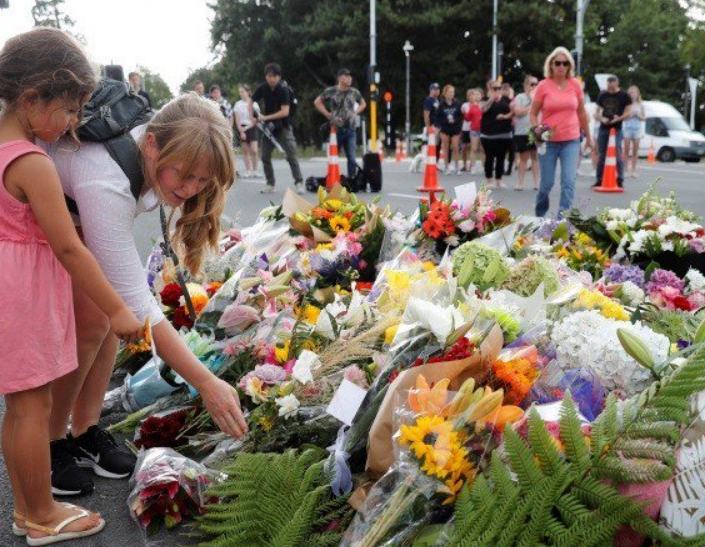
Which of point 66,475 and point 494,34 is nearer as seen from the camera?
point 66,475

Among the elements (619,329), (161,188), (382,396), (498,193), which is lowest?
(498,193)

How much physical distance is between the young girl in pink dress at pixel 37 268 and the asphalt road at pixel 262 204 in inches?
4.9

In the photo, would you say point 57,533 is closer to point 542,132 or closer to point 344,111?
point 542,132

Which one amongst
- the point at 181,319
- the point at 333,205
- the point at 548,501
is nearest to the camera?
the point at 548,501

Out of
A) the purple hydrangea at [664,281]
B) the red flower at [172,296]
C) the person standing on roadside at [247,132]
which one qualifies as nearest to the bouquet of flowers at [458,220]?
the purple hydrangea at [664,281]

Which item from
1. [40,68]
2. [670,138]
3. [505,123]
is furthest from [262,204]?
[670,138]

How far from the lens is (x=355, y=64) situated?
35688 millimetres

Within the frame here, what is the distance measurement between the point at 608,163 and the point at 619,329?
914cm

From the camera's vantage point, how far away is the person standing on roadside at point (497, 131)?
11.5m

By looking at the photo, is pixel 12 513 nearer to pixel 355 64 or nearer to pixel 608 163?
pixel 608 163

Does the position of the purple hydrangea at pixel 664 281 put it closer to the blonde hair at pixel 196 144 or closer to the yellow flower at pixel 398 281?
the yellow flower at pixel 398 281

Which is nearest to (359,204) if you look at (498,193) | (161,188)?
(161,188)

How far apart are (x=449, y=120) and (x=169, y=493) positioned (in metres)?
12.8

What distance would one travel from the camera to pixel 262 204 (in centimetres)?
967
